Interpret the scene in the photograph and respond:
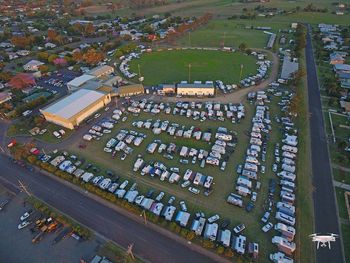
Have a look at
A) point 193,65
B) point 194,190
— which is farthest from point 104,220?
point 193,65

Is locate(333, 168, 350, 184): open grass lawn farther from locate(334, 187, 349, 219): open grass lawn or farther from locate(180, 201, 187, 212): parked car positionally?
locate(180, 201, 187, 212): parked car

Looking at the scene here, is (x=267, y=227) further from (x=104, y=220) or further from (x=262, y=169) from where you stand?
(x=104, y=220)

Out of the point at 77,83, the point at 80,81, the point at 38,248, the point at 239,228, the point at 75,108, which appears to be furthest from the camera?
the point at 80,81

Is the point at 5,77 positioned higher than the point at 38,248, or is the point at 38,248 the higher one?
the point at 5,77

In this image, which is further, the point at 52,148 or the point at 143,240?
the point at 52,148

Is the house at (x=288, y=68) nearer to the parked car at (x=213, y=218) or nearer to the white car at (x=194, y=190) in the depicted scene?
the white car at (x=194, y=190)

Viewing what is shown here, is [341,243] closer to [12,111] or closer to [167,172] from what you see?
[167,172]

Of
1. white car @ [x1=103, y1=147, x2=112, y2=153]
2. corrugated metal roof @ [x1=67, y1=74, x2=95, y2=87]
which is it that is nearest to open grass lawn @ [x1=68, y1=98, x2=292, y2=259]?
white car @ [x1=103, y1=147, x2=112, y2=153]

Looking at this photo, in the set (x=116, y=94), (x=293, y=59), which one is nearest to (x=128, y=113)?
(x=116, y=94)
